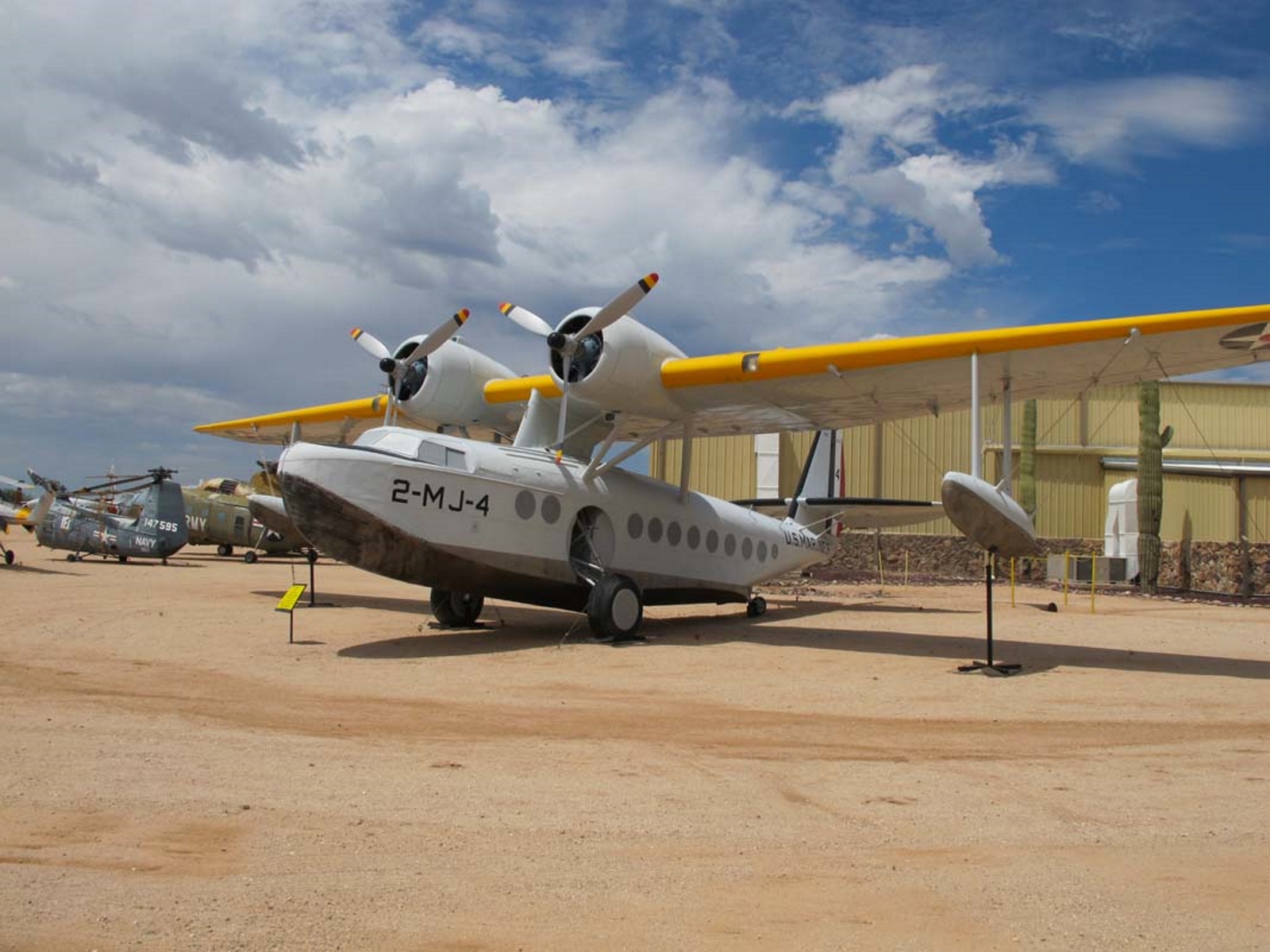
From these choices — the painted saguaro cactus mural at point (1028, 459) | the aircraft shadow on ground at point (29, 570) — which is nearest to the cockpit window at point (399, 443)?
the aircraft shadow on ground at point (29, 570)

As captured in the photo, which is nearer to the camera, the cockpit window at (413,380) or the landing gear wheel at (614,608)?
the landing gear wheel at (614,608)

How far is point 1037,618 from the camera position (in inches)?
701

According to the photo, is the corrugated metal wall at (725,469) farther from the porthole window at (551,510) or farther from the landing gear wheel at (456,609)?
the porthole window at (551,510)

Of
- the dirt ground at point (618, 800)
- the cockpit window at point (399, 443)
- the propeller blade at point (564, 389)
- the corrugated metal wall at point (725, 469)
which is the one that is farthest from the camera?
the corrugated metal wall at point (725, 469)

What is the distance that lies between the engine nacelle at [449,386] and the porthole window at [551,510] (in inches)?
140

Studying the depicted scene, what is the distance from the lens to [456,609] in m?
14.5

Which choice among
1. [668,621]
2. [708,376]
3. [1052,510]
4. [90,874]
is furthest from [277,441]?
[1052,510]

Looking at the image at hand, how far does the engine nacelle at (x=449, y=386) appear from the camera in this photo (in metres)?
16.0

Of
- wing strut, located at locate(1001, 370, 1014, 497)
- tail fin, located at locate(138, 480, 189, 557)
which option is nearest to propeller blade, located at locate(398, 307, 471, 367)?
wing strut, located at locate(1001, 370, 1014, 497)

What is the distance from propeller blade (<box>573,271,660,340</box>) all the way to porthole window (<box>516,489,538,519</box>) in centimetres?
225

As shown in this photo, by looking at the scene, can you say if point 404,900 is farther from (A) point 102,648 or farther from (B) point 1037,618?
(B) point 1037,618

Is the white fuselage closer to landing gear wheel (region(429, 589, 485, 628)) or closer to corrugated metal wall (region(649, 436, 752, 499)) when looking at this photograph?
landing gear wheel (region(429, 589, 485, 628))

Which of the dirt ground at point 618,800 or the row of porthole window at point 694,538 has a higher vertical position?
the row of porthole window at point 694,538

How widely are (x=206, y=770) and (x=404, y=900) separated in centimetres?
252
